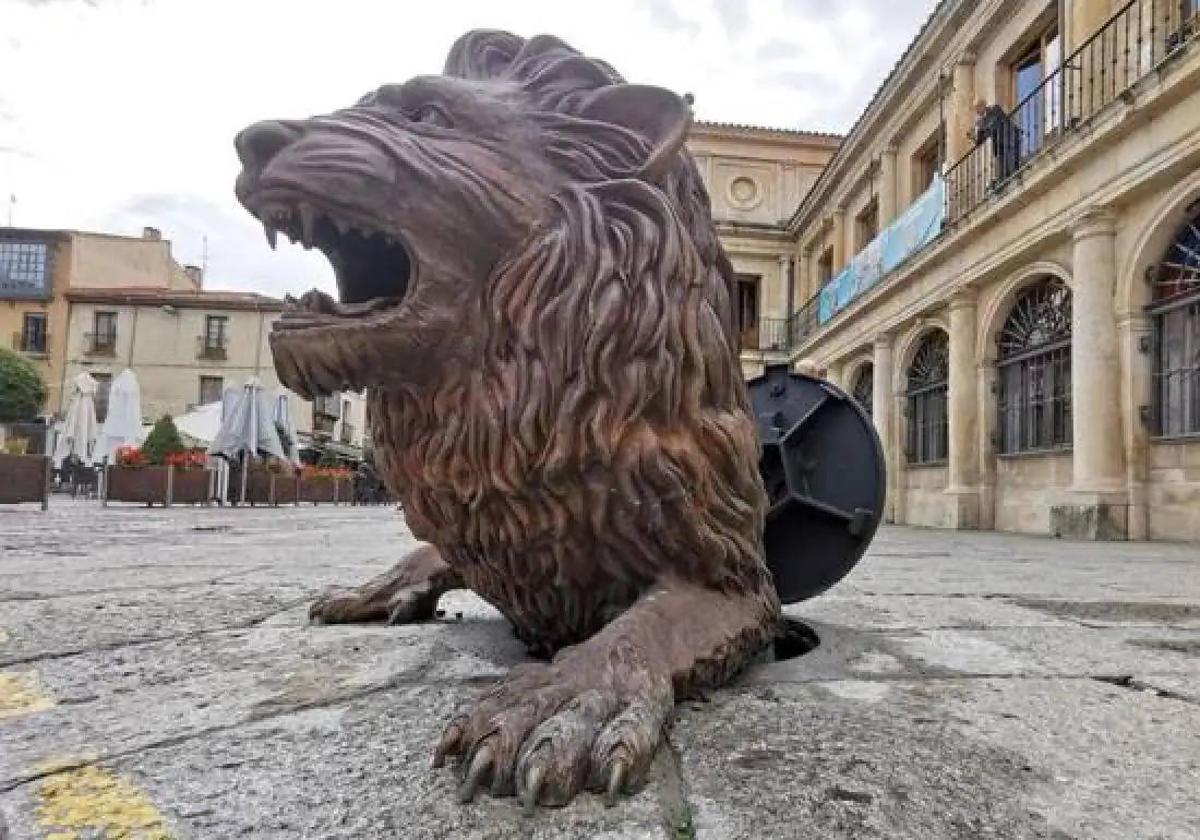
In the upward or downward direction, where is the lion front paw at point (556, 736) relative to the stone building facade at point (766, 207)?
downward

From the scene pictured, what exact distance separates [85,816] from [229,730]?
322 millimetres

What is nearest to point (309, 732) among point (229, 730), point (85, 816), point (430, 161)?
point (229, 730)

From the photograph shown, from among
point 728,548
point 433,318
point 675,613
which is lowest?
point 675,613

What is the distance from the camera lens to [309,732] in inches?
48.0

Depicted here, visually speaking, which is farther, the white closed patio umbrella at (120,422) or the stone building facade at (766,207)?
the stone building facade at (766,207)

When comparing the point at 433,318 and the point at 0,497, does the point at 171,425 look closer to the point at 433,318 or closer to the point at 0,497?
the point at 0,497

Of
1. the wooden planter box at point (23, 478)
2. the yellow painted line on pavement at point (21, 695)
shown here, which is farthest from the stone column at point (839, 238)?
the yellow painted line on pavement at point (21, 695)

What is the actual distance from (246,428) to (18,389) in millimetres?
22451

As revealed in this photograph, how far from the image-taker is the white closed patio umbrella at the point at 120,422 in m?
15.9

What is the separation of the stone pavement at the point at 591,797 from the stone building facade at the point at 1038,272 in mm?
7622

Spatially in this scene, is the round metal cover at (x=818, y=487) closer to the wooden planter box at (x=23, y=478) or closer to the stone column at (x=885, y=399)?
the wooden planter box at (x=23, y=478)

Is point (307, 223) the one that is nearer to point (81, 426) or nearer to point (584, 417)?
point (584, 417)

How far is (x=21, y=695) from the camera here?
146 centimetres

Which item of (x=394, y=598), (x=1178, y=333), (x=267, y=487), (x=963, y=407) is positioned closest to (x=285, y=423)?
(x=267, y=487)
